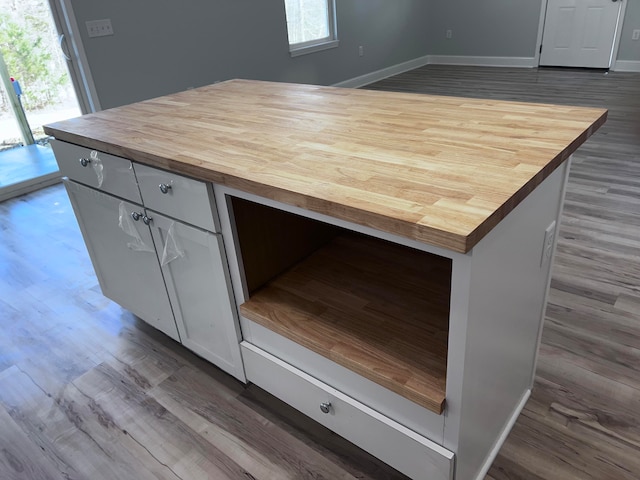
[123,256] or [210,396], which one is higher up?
[123,256]

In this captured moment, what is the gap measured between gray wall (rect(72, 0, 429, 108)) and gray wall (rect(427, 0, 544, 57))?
1497 millimetres

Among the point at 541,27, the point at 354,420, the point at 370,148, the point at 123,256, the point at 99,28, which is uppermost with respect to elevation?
the point at 99,28

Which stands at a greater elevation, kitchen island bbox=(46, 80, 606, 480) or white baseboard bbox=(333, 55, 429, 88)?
kitchen island bbox=(46, 80, 606, 480)

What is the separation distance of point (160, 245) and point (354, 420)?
2.72 feet

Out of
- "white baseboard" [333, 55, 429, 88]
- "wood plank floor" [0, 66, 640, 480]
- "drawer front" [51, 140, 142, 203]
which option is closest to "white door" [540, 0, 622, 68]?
"white baseboard" [333, 55, 429, 88]

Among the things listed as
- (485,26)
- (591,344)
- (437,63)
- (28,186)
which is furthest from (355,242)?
(437,63)

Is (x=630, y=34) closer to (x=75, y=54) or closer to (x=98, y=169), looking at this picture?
(x=75, y=54)

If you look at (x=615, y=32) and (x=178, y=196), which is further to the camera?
(x=615, y=32)

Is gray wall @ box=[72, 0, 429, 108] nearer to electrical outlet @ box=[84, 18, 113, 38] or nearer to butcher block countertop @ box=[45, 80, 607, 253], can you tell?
electrical outlet @ box=[84, 18, 113, 38]

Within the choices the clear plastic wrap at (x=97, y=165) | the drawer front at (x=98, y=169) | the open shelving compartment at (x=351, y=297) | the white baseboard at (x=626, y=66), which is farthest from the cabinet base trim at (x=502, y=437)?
the white baseboard at (x=626, y=66)

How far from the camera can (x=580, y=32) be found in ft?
20.4

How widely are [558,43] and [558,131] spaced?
625 centimetres

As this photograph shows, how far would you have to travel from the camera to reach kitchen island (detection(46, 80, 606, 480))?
0.99m

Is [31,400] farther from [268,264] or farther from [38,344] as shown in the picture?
[268,264]
